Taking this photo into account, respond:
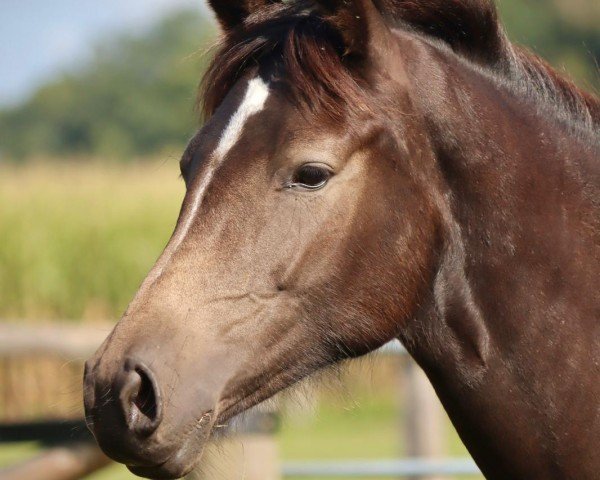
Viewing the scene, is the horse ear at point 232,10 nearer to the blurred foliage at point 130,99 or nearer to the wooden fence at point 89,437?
the wooden fence at point 89,437

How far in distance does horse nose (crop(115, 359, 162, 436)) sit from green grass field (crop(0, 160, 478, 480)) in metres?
7.85

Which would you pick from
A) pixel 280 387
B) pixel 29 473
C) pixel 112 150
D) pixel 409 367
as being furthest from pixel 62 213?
pixel 112 150

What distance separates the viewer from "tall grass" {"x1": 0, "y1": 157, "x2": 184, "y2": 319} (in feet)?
37.3

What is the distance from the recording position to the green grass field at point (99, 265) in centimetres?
1115

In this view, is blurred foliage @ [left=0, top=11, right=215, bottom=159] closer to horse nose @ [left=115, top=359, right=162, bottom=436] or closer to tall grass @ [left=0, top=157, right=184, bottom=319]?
tall grass @ [left=0, top=157, right=184, bottom=319]

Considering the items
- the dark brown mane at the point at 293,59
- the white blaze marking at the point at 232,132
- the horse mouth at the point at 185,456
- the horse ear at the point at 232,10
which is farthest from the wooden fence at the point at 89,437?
the horse ear at the point at 232,10

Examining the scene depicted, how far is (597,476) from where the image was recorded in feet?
8.25

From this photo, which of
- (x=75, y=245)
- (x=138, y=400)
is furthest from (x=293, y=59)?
(x=75, y=245)

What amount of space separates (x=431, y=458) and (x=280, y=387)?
4.49 meters

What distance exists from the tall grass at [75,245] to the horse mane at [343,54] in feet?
26.6

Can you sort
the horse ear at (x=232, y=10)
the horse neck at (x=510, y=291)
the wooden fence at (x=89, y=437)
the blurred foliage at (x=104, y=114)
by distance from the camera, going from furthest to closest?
the blurred foliage at (x=104, y=114) → the wooden fence at (x=89, y=437) → the horse ear at (x=232, y=10) → the horse neck at (x=510, y=291)

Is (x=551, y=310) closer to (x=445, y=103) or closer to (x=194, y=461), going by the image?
(x=445, y=103)

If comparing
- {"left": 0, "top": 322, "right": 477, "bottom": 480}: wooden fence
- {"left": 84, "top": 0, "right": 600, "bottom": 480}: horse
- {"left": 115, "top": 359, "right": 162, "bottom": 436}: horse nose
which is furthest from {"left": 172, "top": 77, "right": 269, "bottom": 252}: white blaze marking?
{"left": 0, "top": 322, "right": 477, "bottom": 480}: wooden fence

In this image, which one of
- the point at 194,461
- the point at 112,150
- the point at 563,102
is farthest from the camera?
the point at 112,150
